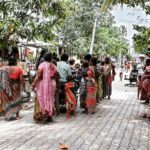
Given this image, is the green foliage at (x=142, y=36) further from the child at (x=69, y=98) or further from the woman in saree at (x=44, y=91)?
the woman in saree at (x=44, y=91)

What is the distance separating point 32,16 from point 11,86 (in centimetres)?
435

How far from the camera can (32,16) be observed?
15805 millimetres

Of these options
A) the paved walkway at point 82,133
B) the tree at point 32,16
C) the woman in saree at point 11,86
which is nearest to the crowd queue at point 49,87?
the woman in saree at point 11,86

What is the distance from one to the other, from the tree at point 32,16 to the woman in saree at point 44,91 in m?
3.45

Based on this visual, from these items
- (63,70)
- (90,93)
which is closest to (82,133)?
(63,70)

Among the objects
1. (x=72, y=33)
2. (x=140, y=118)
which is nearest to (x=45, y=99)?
(x=140, y=118)

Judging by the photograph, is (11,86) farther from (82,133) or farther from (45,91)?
(82,133)

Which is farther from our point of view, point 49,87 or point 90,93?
point 90,93

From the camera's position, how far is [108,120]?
12.2 meters

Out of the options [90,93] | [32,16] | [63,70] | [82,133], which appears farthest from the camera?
[32,16]

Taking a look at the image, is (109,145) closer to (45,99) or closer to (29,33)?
(45,99)

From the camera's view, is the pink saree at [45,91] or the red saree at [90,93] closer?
the pink saree at [45,91]

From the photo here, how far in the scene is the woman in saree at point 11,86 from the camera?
12.0m

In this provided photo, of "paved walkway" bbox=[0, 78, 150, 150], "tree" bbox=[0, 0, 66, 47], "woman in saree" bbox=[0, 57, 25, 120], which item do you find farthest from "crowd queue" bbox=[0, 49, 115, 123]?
"tree" bbox=[0, 0, 66, 47]
